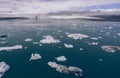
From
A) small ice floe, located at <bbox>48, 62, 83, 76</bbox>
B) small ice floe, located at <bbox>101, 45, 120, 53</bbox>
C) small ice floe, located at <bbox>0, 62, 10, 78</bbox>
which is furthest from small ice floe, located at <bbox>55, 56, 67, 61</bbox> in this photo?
small ice floe, located at <bbox>101, 45, 120, 53</bbox>

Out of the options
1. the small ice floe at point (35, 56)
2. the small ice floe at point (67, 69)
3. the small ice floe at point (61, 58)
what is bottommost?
the small ice floe at point (35, 56)

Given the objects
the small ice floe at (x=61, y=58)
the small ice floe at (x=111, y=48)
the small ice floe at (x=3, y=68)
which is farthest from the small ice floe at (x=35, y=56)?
the small ice floe at (x=111, y=48)

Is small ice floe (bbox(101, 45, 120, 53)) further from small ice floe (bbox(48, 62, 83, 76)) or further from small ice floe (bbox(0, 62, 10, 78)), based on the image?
small ice floe (bbox(0, 62, 10, 78))

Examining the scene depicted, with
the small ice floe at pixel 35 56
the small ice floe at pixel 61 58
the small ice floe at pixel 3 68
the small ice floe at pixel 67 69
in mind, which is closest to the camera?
the small ice floe at pixel 3 68

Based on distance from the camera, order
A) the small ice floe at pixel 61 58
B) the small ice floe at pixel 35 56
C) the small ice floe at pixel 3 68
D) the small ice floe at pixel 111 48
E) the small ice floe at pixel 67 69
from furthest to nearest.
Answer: the small ice floe at pixel 111 48 → the small ice floe at pixel 35 56 → the small ice floe at pixel 61 58 → the small ice floe at pixel 67 69 → the small ice floe at pixel 3 68

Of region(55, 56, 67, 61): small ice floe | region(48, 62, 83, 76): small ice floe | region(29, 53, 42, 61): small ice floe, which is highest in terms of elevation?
region(48, 62, 83, 76): small ice floe

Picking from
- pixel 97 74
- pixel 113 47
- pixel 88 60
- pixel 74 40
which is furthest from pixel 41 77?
pixel 74 40

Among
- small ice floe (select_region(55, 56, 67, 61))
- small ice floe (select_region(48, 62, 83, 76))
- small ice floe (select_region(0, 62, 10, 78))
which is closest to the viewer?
small ice floe (select_region(0, 62, 10, 78))

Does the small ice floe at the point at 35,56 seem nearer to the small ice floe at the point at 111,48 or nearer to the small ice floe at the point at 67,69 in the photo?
the small ice floe at the point at 67,69

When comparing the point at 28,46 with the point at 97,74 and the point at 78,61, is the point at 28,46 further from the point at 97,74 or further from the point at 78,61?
the point at 97,74

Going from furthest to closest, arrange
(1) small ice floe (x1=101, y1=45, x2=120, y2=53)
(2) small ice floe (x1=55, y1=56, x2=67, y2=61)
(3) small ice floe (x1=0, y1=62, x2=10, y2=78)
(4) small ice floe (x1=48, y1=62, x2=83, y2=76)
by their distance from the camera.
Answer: (1) small ice floe (x1=101, y1=45, x2=120, y2=53)
(2) small ice floe (x1=55, y1=56, x2=67, y2=61)
(4) small ice floe (x1=48, y1=62, x2=83, y2=76)
(3) small ice floe (x1=0, y1=62, x2=10, y2=78)

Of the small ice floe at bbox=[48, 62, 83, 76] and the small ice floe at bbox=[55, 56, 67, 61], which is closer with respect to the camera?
the small ice floe at bbox=[48, 62, 83, 76]
